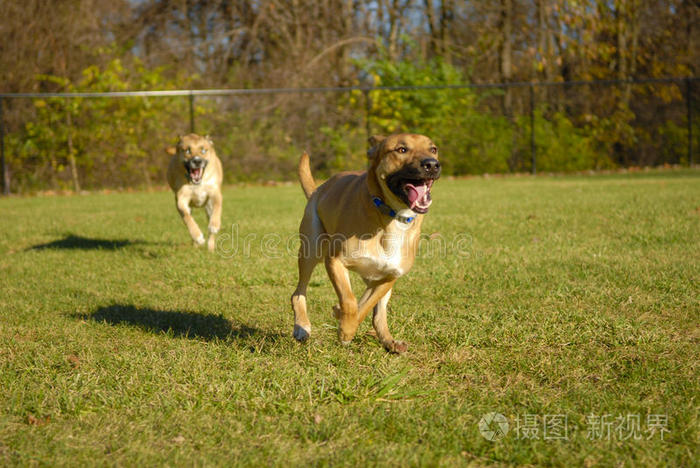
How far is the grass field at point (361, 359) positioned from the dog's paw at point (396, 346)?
0.06 meters

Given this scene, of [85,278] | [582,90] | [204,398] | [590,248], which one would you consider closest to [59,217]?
[85,278]

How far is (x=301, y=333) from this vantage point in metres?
4.25

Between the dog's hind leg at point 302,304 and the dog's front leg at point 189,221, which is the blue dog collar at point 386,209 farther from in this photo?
the dog's front leg at point 189,221

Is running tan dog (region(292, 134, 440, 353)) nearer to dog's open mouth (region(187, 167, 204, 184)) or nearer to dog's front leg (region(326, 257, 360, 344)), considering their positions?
dog's front leg (region(326, 257, 360, 344))

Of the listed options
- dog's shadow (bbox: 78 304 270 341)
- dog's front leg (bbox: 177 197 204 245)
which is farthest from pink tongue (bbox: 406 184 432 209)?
dog's front leg (bbox: 177 197 204 245)

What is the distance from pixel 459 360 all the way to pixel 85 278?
14.0 feet

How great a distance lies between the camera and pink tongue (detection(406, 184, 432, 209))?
3.71 metres

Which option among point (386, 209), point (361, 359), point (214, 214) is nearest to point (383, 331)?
point (361, 359)

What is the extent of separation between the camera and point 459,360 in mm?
3756

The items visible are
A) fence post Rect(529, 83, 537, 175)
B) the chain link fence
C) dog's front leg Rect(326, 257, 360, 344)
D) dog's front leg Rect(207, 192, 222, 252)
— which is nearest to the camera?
dog's front leg Rect(326, 257, 360, 344)

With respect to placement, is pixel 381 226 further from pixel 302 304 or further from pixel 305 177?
pixel 305 177

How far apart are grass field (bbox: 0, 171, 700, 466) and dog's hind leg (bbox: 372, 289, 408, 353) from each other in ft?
0.28

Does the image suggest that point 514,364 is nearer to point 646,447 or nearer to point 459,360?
point 459,360

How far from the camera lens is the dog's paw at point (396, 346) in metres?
3.96
